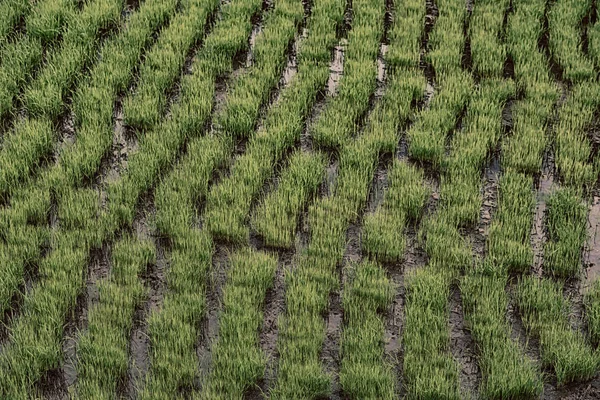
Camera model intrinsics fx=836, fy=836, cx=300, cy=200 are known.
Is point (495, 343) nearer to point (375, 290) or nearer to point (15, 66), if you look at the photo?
point (375, 290)

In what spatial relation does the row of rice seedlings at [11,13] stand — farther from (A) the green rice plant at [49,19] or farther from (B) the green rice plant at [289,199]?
(B) the green rice plant at [289,199]

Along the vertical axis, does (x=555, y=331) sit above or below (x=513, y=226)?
below

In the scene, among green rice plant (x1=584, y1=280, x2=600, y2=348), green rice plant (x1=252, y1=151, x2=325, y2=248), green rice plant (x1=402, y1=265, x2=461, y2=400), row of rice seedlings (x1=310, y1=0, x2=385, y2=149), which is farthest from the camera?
row of rice seedlings (x1=310, y1=0, x2=385, y2=149)

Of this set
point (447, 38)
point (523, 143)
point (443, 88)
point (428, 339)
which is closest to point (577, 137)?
point (523, 143)

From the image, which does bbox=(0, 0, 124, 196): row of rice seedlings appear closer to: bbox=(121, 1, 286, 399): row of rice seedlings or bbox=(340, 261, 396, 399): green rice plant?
bbox=(121, 1, 286, 399): row of rice seedlings

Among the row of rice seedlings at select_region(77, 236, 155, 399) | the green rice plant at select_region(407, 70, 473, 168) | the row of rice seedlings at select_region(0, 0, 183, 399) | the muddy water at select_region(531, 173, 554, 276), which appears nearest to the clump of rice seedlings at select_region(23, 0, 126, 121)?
the row of rice seedlings at select_region(0, 0, 183, 399)

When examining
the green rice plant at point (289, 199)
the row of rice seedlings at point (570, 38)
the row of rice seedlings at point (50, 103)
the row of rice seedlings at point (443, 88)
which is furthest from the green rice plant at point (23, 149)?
the row of rice seedlings at point (570, 38)
